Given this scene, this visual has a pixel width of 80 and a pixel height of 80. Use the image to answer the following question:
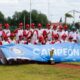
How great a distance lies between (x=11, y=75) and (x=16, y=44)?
3.66m

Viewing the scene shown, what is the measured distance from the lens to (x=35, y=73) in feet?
45.6

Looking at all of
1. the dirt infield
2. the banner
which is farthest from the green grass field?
the banner

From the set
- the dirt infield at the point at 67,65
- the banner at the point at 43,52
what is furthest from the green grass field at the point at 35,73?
the banner at the point at 43,52

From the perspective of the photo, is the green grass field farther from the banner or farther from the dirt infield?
the banner

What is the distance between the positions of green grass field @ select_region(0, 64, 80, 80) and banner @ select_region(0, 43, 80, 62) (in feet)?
2.08

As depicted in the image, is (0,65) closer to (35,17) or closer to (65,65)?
(65,65)

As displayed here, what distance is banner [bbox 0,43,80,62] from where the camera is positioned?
16469 mm

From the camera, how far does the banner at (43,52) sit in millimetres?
16469

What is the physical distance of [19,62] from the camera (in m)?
16.8

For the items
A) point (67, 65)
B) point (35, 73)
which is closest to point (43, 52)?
point (67, 65)

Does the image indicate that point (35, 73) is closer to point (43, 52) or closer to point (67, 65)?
point (67, 65)

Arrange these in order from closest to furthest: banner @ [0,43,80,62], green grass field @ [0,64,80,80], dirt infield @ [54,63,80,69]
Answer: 1. green grass field @ [0,64,80,80]
2. dirt infield @ [54,63,80,69]
3. banner @ [0,43,80,62]

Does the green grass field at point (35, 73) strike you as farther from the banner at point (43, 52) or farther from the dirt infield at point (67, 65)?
the banner at point (43, 52)

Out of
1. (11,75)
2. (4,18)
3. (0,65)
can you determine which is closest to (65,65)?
(0,65)
